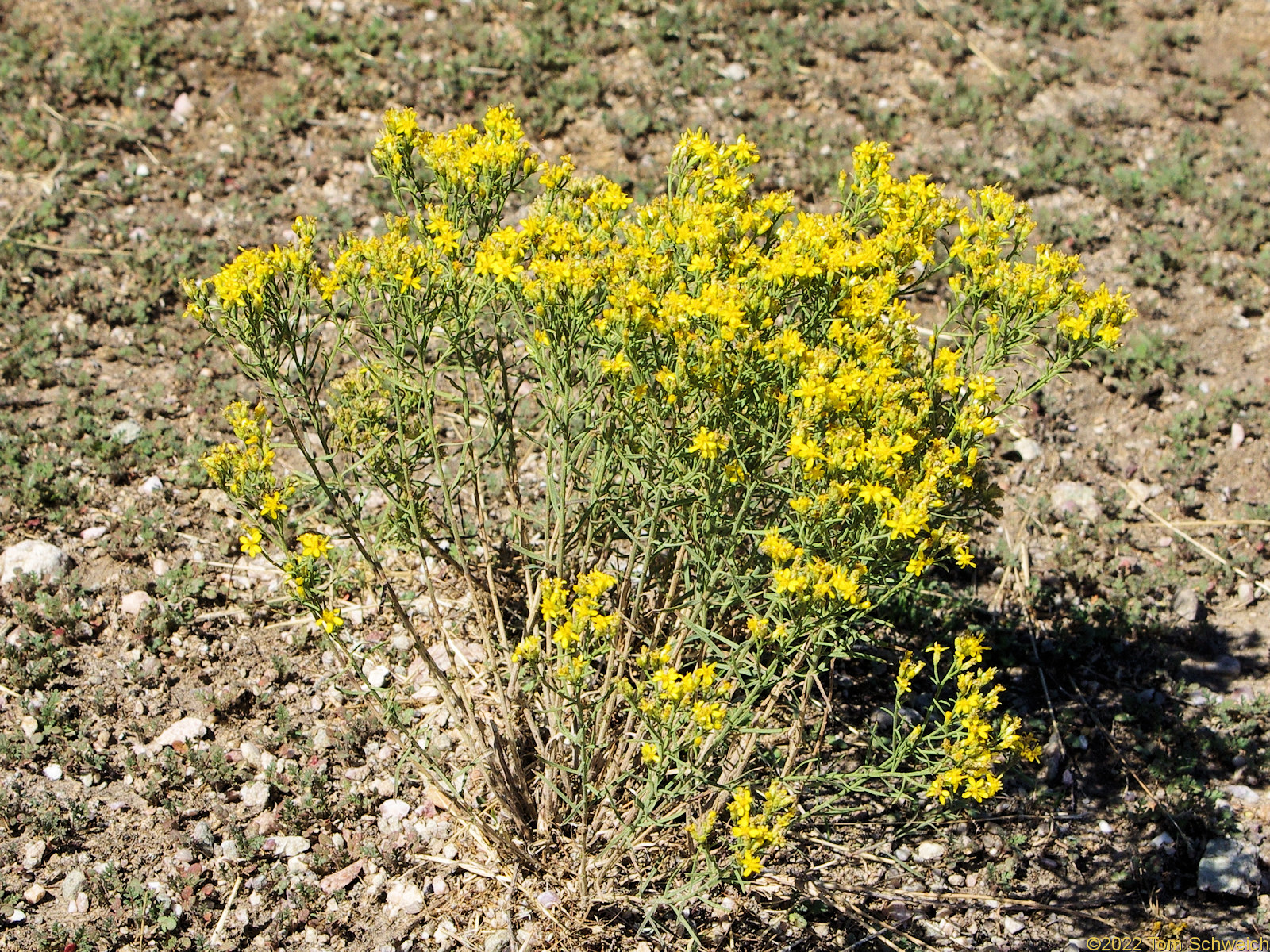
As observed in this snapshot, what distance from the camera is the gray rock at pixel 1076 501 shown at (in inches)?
199

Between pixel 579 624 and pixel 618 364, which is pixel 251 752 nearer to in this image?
pixel 579 624

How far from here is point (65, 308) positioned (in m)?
5.40

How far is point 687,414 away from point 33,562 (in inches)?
114

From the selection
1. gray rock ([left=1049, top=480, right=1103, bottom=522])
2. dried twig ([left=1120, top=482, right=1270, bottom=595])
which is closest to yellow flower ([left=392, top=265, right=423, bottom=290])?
gray rock ([left=1049, top=480, right=1103, bottom=522])

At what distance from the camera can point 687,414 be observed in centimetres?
300

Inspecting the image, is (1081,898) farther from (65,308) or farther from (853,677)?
(65,308)

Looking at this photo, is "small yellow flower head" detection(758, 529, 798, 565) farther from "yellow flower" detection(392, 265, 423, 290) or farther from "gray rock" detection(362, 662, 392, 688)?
"gray rock" detection(362, 662, 392, 688)

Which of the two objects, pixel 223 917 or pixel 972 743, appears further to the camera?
pixel 223 917

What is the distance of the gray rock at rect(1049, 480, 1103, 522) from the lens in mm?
5043

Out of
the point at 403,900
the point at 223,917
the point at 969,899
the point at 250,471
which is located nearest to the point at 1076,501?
the point at 969,899

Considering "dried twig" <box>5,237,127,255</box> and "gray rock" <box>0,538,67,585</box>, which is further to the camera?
"dried twig" <box>5,237,127,255</box>

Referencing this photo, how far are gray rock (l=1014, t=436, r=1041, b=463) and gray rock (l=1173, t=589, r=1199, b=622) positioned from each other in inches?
36.9

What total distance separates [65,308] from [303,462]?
172 cm

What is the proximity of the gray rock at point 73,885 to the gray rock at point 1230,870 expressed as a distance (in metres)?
3.77
